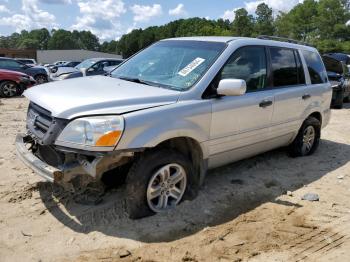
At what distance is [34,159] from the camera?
403 cm

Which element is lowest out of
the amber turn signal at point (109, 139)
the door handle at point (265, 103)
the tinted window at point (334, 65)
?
the amber turn signal at point (109, 139)

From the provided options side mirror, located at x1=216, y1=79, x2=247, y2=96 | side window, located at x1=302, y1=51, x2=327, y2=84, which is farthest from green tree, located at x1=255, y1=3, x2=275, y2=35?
side mirror, located at x1=216, y1=79, x2=247, y2=96

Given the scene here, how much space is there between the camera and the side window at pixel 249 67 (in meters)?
4.82

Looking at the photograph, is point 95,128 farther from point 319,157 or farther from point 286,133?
point 319,157

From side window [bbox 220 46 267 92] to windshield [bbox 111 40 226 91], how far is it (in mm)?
205

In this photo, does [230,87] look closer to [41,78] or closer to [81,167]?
[81,167]

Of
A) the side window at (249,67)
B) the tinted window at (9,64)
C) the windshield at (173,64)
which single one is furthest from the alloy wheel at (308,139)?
the tinted window at (9,64)

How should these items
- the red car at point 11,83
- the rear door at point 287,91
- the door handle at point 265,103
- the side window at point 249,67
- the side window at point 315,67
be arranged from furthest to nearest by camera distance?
1. the red car at point 11,83
2. the side window at point 315,67
3. the rear door at point 287,91
4. the door handle at point 265,103
5. the side window at point 249,67

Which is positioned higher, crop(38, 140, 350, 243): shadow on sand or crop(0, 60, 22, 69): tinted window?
crop(0, 60, 22, 69): tinted window

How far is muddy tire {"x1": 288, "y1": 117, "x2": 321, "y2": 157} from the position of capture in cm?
646

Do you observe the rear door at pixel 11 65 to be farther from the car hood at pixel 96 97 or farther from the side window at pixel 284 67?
the side window at pixel 284 67

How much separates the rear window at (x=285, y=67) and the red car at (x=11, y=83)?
1147 cm

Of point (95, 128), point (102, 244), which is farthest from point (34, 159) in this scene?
point (102, 244)

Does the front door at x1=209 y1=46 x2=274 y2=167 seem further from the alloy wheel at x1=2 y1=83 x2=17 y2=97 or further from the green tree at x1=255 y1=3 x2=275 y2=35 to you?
the green tree at x1=255 y1=3 x2=275 y2=35
